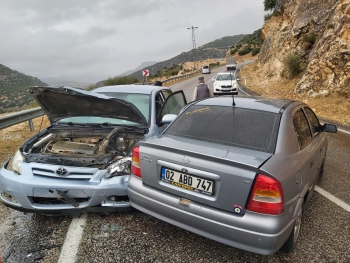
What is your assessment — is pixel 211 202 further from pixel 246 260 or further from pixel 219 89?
pixel 219 89

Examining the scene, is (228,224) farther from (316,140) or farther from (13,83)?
(13,83)

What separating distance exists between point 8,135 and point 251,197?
8283 millimetres

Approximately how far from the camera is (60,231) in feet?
9.93

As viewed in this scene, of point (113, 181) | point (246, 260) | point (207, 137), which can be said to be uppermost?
point (207, 137)

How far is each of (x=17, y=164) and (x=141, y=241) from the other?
5.86ft

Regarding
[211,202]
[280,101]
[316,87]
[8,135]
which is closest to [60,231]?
[211,202]

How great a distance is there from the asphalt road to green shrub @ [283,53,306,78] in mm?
15352

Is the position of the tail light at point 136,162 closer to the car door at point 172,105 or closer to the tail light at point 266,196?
the tail light at point 266,196

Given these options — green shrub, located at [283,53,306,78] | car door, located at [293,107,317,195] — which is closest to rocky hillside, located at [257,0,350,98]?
green shrub, located at [283,53,306,78]

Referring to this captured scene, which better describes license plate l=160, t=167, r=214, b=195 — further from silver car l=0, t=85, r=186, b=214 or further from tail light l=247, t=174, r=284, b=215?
silver car l=0, t=85, r=186, b=214

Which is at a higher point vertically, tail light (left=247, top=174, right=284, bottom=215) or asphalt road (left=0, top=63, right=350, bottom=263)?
tail light (left=247, top=174, right=284, bottom=215)

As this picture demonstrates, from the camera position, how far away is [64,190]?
2.97 metres

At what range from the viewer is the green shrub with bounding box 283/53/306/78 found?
16953mm

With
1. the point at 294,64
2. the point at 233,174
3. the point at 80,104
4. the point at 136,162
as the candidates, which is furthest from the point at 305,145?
the point at 294,64
